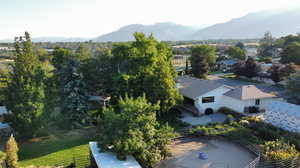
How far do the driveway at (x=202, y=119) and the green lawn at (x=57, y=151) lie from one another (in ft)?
36.5

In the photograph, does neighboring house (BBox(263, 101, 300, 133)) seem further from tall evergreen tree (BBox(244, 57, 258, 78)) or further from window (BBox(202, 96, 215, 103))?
tall evergreen tree (BBox(244, 57, 258, 78))

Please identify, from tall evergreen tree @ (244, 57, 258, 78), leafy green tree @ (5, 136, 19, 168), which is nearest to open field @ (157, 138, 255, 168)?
leafy green tree @ (5, 136, 19, 168)

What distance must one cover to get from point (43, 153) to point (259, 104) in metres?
23.6

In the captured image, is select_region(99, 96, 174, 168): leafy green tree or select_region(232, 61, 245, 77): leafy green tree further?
select_region(232, 61, 245, 77): leafy green tree

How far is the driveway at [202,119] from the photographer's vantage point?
79.4 feet

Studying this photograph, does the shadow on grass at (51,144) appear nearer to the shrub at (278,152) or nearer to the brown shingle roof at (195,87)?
the brown shingle roof at (195,87)

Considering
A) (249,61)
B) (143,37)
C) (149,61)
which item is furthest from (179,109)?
(249,61)

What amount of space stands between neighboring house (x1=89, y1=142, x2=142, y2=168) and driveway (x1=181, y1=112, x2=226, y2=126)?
1177cm

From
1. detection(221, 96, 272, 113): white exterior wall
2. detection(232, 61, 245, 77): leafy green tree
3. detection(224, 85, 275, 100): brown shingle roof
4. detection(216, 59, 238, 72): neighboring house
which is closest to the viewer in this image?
detection(224, 85, 275, 100): brown shingle roof

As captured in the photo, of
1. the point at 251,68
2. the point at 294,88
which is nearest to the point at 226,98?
the point at 294,88

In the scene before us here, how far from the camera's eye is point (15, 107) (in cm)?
1842

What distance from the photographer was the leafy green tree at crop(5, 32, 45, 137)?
61.3ft

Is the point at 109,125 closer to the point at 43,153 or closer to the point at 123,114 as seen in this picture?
the point at 123,114

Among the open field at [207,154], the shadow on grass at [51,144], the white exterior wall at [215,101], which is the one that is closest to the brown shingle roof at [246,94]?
the white exterior wall at [215,101]
